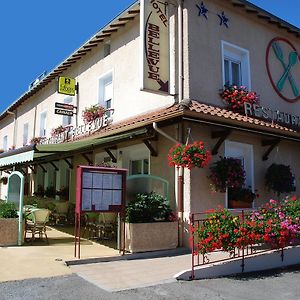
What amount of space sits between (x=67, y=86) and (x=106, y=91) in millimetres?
2403

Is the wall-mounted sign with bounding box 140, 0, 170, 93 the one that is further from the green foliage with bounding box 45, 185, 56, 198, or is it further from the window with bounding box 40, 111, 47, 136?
the window with bounding box 40, 111, 47, 136

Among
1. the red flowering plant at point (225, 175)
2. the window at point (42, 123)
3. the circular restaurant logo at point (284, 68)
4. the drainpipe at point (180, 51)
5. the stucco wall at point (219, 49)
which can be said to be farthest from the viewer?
the window at point (42, 123)

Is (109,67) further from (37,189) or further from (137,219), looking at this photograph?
(37,189)

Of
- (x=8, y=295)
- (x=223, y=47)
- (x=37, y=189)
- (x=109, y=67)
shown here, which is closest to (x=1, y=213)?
(x=8, y=295)

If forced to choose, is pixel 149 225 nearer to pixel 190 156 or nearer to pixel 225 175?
pixel 190 156

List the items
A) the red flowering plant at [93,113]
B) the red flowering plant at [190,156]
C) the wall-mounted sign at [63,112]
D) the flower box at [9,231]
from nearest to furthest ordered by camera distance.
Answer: the red flowering plant at [190,156]
the flower box at [9,231]
the red flowering plant at [93,113]
the wall-mounted sign at [63,112]

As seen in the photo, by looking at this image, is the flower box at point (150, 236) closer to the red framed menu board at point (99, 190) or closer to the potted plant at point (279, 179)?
the red framed menu board at point (99, 190)

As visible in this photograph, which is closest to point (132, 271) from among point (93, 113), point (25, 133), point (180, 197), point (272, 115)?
point (180, 197)

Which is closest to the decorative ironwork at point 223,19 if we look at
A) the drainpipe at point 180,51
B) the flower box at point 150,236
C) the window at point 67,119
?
the drainpipe at point 180,51

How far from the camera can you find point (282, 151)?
511 inches

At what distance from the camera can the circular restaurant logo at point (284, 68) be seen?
1384 cm

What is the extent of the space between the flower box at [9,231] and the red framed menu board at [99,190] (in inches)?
82.3

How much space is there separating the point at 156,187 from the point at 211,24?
17.8ft

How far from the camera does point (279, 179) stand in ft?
38.7
